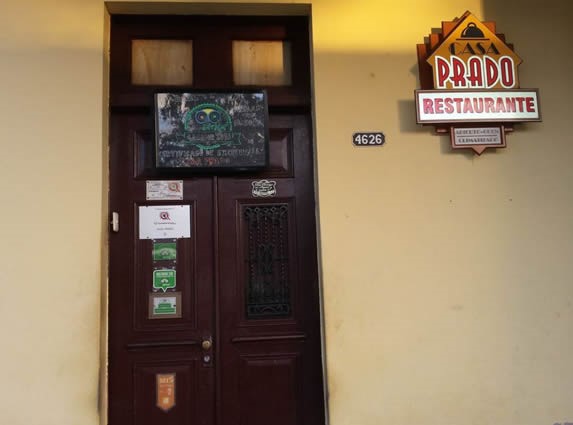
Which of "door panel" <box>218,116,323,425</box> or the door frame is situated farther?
"door panel" <box>218,116,323,425</box>

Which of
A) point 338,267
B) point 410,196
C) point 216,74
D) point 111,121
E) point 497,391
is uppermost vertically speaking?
point 216,74

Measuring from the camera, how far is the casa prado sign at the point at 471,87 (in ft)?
10.6

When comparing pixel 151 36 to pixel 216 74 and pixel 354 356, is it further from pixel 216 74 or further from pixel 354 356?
pixel 354 356

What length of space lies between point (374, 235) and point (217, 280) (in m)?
1.15

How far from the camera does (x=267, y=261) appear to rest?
331 centimetres

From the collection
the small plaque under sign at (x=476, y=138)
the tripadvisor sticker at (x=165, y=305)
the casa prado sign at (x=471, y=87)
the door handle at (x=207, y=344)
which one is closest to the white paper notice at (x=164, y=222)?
the tripadvisor sticker at (x=165, y=305)

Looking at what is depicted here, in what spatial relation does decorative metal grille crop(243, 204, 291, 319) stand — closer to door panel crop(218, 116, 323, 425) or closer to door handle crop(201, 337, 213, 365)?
door panel crop(218, 116, 323, 425)

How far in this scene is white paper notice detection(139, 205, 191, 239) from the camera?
3277mm

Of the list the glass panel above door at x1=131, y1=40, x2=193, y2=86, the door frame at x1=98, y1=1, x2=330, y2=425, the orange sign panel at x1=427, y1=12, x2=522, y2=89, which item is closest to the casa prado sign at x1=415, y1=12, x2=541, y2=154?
the orange sign panel at x1=427, y1=12, x2=522, y2=89

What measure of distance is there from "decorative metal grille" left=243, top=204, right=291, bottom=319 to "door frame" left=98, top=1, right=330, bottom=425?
26 centimetres

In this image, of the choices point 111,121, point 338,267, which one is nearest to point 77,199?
point 111,121

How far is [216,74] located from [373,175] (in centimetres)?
138

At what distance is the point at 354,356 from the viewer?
3.07 meters

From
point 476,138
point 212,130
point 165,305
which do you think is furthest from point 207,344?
point 476,138
